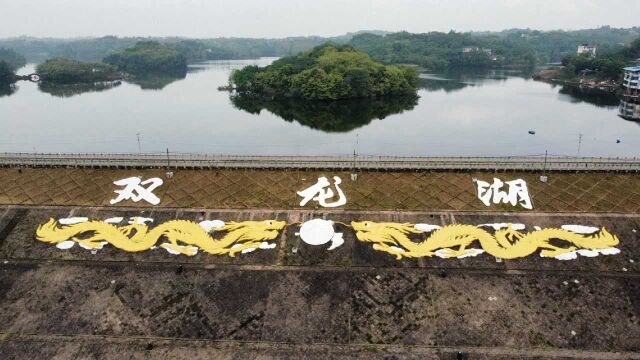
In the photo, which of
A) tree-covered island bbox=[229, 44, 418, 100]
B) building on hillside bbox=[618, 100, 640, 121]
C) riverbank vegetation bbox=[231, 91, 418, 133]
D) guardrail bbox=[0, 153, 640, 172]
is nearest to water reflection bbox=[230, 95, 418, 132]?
riverbank vegetation bbox=[231, 91, 418, 133]

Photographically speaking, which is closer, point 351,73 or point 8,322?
A: point 8,322

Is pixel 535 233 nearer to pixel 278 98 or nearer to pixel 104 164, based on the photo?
pixel 104 164

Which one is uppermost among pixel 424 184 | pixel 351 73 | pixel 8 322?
pixel 351 73

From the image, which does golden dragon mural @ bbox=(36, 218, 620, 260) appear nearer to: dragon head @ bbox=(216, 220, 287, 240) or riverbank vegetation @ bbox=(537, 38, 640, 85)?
dragon head @ bbox=(216, 220, 287, 240)

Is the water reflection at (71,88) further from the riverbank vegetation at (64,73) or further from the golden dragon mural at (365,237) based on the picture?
the golden dragon mural at (365,237)

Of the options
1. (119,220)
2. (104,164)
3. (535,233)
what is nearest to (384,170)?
(535,233)

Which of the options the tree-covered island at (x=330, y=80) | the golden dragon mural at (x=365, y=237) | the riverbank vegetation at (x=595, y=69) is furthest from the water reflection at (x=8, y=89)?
the riverbank vegetation at (x=595, y=69)

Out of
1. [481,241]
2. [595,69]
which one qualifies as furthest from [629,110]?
[481,241]
